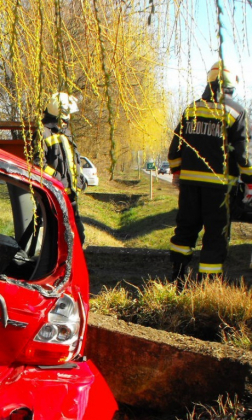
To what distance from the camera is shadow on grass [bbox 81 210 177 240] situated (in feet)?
40.0

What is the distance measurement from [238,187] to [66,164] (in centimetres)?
181

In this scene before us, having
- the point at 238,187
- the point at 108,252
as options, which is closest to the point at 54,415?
the point at 238,187

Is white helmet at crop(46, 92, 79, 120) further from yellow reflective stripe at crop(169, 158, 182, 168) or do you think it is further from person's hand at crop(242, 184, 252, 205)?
yellow reflective stripe at crop(169, 158, 182, 168)

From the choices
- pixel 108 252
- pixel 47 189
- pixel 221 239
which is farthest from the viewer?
pixel 108 252

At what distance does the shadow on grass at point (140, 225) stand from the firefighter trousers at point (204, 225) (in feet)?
23.4

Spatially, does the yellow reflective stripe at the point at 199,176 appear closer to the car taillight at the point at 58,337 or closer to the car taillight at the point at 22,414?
the car taillight at the point at 58,337

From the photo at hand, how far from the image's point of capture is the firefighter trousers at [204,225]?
4.27 metres

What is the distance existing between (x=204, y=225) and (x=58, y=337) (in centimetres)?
238

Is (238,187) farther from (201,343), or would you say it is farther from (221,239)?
(201,343)

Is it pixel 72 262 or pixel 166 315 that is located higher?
pixel 72 262

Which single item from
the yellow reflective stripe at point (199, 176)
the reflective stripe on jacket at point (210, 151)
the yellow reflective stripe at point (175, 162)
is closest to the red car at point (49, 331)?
the reflective stripe on jacket at point (210, 151)

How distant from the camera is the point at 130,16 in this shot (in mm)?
1931

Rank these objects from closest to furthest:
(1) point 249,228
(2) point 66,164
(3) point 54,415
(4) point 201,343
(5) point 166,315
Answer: (3) point 54,415 → (4) point 201,343 → (5) point 166,315 → (2) point 66,164 → (1) point 249,228

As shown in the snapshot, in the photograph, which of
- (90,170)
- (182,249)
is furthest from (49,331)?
(90,170)
